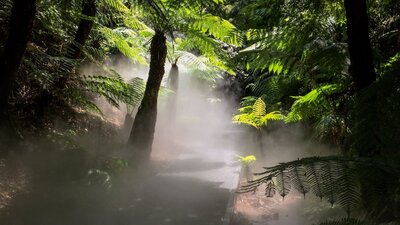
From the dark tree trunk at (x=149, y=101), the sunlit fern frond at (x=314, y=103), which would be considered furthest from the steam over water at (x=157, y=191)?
the sunlit fern frond at (x=314, y=103)

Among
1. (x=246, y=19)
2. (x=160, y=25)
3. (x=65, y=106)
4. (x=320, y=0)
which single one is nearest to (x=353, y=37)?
(x=320, y=0)

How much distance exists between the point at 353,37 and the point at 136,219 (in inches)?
126

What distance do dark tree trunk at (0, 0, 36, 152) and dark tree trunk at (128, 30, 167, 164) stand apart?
7.91 feet

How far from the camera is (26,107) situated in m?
5.25

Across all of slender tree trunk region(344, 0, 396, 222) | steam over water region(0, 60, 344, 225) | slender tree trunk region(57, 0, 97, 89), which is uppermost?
slender tree trunk region(57, 0, 97, 89)

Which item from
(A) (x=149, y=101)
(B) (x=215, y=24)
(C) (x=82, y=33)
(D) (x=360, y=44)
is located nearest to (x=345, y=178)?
(D) (x=360, y=44)

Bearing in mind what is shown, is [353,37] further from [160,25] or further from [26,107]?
[26,107]

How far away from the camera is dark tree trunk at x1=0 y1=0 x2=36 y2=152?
373 centimetres

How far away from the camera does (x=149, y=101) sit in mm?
6113

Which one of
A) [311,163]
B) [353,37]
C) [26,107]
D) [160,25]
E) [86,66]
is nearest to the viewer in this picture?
[311,163]

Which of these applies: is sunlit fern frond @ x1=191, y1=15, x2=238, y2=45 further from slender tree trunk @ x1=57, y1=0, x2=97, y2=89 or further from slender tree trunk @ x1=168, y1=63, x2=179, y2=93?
slender tree trunk @ x1=168, y1=63, x2=179, y2=93

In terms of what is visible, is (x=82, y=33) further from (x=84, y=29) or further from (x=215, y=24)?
(x=215, y=24)

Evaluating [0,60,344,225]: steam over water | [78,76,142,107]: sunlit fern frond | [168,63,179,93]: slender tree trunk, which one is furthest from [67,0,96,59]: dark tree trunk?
[168,63,179,93]: slender tree trunk

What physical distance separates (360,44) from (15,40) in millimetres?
3336
